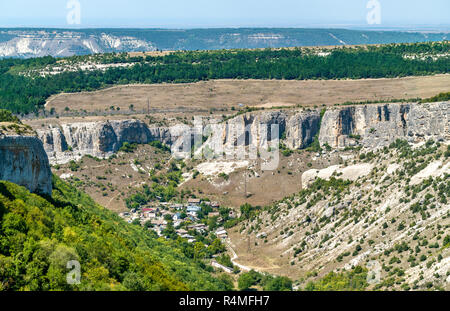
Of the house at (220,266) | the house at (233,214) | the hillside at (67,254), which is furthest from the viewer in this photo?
the house at (233,214)

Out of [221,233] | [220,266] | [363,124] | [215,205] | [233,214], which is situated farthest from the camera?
[363,124]

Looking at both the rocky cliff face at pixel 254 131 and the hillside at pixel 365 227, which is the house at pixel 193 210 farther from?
the rocky cliff face at pixel 254 131

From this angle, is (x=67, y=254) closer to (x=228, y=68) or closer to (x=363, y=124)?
(x=363, y=124)

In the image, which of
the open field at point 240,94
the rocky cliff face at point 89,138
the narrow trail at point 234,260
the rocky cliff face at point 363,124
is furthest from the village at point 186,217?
the open field at point 240,94

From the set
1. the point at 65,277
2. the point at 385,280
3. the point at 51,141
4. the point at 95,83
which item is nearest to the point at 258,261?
the point at 385,280

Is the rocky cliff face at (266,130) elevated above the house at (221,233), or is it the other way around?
the rocky cliff face at (266,130)

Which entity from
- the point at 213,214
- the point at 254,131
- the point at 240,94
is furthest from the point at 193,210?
the point at 240,94

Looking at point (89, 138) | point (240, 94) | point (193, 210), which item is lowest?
point (193, 210)
